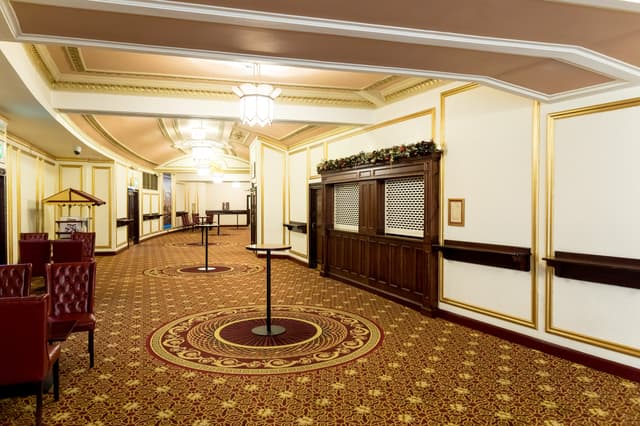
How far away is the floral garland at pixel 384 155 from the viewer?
18.6 feet

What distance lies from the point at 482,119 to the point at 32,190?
9.01 meters

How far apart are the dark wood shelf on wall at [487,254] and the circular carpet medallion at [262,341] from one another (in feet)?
4.33

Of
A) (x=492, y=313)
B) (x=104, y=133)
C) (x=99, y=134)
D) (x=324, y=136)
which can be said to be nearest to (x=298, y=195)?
(x=324, y=136)

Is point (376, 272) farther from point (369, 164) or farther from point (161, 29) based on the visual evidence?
point (161, 29)

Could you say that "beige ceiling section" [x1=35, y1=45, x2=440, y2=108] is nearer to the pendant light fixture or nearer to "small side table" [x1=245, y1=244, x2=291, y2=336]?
the pendant light fixture

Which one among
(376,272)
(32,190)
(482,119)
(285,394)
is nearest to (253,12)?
(285,394)

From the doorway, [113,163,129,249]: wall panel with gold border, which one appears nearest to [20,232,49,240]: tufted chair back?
[113,163,129,249]: wall panel with gold border

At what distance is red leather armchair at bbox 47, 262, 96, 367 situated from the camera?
13.1 feet

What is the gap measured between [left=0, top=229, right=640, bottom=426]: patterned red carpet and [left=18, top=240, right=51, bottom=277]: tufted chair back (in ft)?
5.69

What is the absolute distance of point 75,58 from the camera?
5285mm

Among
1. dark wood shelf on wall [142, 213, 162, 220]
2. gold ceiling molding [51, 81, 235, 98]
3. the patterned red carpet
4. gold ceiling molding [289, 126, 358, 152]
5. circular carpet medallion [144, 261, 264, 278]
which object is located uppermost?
gold ceiling molding [51, 81, 235, 98]

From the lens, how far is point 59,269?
4023 mm

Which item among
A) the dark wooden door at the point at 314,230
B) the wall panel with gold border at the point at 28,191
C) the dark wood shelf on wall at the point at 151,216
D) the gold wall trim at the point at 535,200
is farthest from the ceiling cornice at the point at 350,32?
the dark wood shelf on wall at the point at 151,216

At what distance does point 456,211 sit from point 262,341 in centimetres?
279
